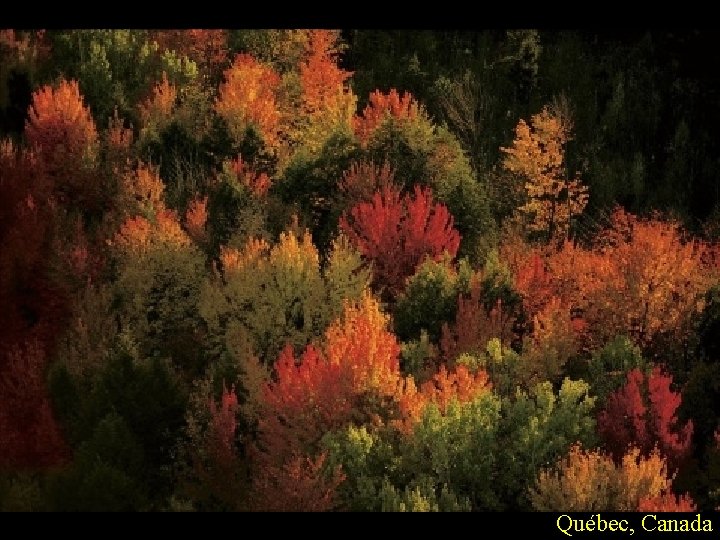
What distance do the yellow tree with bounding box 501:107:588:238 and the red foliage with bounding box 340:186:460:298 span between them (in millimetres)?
12507

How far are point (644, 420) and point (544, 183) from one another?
30164 mm

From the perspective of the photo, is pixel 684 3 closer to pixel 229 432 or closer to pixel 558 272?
pixel 229 432

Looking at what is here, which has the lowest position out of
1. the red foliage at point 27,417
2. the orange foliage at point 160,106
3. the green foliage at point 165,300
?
the red foliage at point 27,417

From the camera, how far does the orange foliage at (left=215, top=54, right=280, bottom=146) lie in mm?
71188

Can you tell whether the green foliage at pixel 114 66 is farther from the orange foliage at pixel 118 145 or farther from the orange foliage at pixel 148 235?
the orange foliage at pixel 148 235

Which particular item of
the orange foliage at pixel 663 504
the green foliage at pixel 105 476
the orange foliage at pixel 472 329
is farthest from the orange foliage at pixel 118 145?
the orange foliage at pixel 663 504

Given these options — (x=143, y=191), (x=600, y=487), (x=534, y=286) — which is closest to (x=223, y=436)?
(x=600, y=487)

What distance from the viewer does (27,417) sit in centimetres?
4628

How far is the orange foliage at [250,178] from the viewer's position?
6288 cm

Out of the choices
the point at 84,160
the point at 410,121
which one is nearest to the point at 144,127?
the point at 84,160

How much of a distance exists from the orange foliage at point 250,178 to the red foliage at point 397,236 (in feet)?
29.4

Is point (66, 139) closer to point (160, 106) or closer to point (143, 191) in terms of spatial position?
point (160, 106)

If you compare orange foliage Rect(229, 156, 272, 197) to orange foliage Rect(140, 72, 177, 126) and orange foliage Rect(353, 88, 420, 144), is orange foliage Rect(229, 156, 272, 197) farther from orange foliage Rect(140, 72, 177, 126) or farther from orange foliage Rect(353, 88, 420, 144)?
orange foliage Rect(140, 72, 177, 126)

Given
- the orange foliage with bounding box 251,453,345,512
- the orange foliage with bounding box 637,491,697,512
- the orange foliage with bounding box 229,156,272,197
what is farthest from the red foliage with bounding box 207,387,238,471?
the orange foliage with bounding box 229,156,272,197
